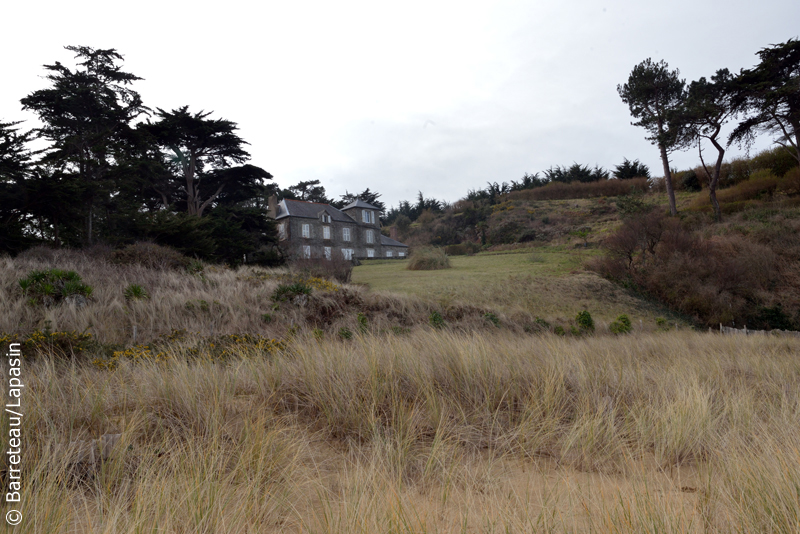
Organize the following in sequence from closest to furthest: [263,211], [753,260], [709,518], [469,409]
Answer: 1. [709,518]
2. [469,409]
3. [753,260]
4. [263,211]

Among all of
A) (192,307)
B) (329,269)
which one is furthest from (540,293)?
(192,307)

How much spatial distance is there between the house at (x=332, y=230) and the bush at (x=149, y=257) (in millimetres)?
18251

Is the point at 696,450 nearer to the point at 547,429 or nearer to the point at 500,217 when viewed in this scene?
the point at 547,429

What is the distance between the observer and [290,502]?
1811 millimetres

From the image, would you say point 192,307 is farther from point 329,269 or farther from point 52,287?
point 329,269

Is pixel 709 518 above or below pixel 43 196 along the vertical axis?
below

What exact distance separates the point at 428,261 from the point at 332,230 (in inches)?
748

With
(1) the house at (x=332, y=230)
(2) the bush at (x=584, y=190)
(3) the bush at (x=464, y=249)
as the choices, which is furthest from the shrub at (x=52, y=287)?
(2) the bush at (x=584, y=190)

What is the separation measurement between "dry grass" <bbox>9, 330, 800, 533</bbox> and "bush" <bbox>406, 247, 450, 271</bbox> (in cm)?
1754

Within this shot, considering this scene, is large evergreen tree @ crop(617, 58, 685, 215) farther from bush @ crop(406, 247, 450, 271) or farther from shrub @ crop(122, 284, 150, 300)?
shrub @ crop(122, 284, 150, 300)

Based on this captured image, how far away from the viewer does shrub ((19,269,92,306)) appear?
662 cm

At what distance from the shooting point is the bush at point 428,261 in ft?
71.1

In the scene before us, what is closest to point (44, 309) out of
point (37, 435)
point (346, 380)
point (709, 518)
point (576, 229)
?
point (37, 435)

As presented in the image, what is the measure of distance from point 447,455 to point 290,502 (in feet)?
3.13
